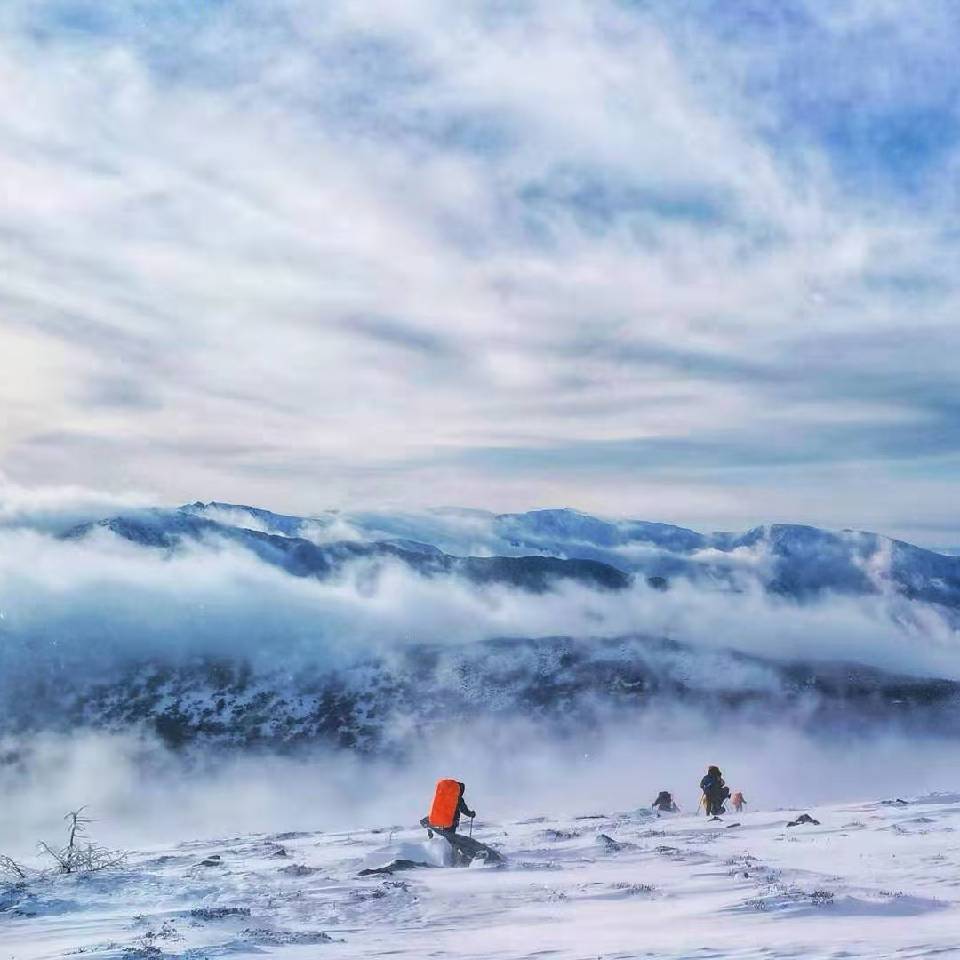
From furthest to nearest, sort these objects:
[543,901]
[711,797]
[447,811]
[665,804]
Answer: [665,804]
[711,797]
[447,811]
[543,901]

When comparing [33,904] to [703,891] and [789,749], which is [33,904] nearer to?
[703,891]

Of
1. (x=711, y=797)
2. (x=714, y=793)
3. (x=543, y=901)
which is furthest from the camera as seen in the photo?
(x=714, y=793)

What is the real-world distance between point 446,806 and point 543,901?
4980 millimetres

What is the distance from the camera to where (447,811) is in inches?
715

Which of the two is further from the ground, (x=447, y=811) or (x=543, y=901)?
(x=447, y=811)

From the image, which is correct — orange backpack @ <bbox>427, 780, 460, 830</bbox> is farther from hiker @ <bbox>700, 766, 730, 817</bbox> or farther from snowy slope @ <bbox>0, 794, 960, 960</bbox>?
hiker @ <bbox>700, 766, 730, 817</bbox>

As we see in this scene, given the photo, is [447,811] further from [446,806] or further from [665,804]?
[665,804]

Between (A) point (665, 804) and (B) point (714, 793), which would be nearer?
(B) point (714, 793)

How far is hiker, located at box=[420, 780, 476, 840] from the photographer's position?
58.9 feet

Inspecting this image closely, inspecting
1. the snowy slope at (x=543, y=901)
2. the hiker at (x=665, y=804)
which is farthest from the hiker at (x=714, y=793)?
the snowy slope at (x=543, y=901)

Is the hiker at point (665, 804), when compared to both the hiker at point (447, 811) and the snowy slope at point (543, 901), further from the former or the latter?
the hiker at point (447, 811)

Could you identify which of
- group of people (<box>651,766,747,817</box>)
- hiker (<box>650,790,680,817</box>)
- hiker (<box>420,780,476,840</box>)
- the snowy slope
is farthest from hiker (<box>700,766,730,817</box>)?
hiker (<box>420,780,476,840</box>)

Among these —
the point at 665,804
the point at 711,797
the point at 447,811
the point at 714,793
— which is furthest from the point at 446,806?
the point at 665,804

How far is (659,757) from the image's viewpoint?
121625 millimetres
